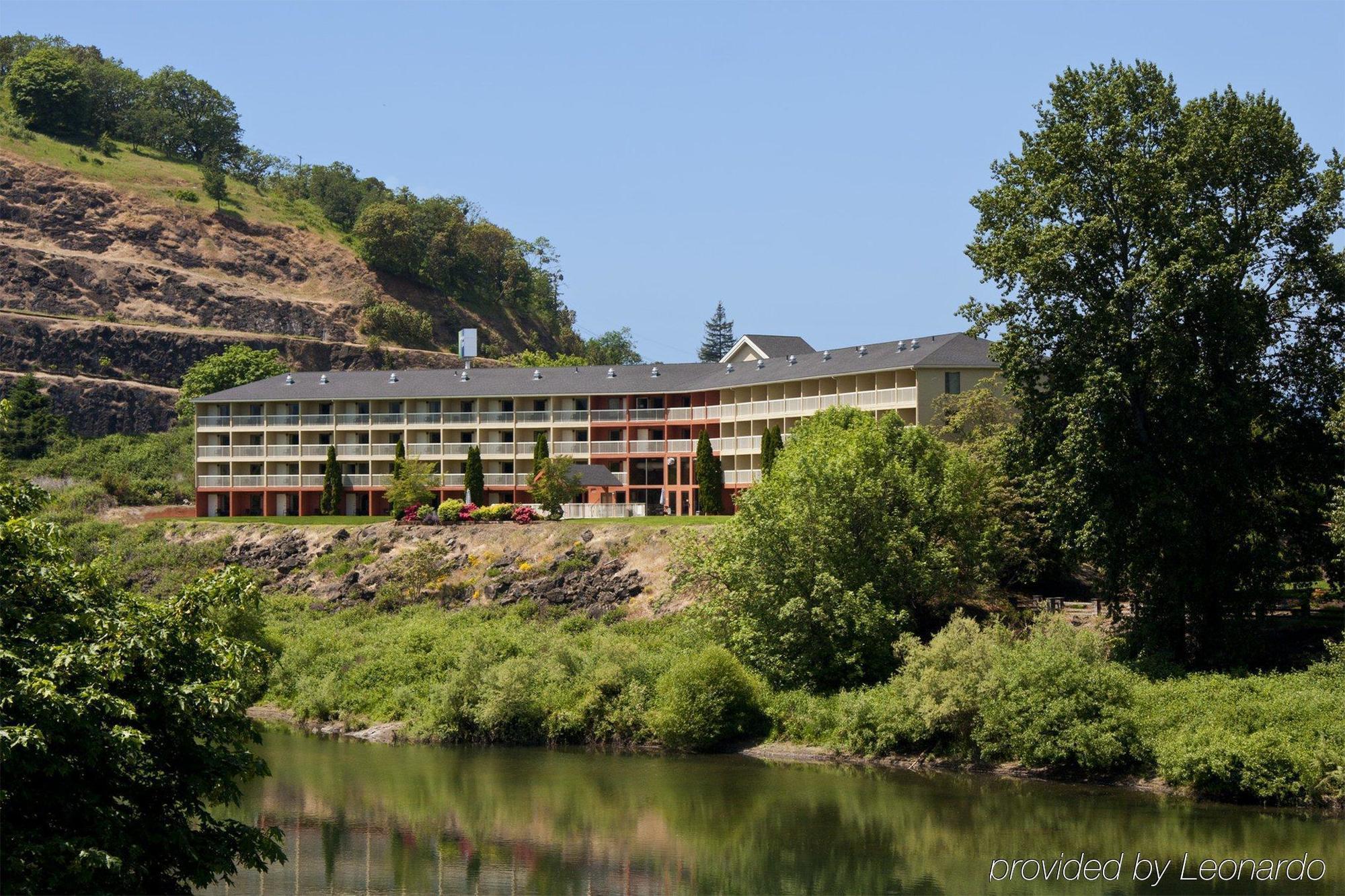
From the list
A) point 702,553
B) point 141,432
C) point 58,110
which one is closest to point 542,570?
point 702,553

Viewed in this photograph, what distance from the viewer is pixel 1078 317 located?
153 feet

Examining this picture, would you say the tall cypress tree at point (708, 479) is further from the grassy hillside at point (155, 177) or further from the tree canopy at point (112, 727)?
the grassy hillside at point (155, 177)

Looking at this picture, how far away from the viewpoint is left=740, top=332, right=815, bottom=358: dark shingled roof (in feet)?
329

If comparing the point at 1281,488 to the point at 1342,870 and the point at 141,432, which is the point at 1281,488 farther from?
the point at 141,432

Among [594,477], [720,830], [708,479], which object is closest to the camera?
[720,830]

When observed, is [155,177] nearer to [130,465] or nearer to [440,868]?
[130,465]

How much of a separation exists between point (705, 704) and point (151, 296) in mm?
105915

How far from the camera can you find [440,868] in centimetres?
3362

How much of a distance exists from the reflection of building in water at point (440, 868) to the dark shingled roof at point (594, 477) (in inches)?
1790

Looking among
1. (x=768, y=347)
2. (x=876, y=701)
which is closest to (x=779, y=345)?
(x=768, y=347)

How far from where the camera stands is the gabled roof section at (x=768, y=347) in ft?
329

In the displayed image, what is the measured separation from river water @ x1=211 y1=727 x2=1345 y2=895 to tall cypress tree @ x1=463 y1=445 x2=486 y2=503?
3929 cm

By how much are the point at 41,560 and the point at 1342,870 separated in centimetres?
2467

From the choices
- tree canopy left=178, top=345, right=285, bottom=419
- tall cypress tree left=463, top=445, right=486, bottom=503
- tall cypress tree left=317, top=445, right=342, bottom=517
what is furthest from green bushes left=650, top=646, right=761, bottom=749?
tree canopy left=178, top=345, right=285, bottom=419
